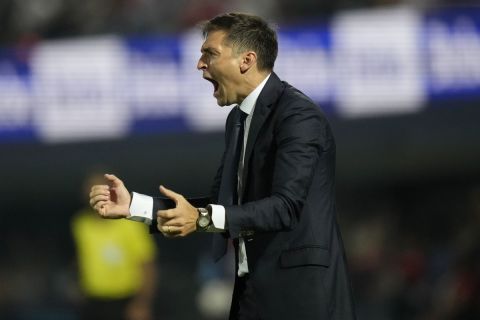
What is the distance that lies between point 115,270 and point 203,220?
539cm

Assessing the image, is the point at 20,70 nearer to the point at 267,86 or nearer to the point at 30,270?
the point at 30,270

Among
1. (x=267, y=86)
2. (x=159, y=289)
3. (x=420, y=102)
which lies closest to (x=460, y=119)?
(x=420, y=102)

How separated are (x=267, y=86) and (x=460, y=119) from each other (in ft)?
28.3

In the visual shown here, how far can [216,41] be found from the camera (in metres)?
4.16

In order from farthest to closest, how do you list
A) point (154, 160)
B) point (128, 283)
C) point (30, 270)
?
point (30, 270) < point (154, 160) < point (128, 283)

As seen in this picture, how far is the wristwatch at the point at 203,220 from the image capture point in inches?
151

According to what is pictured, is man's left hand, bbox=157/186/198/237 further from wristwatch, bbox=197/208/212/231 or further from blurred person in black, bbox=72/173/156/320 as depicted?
blurred person in black, bbox=72/173/156/320

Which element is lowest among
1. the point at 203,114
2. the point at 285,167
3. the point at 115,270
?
the point at 115,270

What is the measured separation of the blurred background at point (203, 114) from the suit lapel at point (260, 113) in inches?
279

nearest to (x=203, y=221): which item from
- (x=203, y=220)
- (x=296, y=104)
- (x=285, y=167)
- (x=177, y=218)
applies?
(x=203, y=220)

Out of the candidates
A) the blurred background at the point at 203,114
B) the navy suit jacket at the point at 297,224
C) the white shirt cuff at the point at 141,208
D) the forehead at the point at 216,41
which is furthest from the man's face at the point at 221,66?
the blurred background at the point at 203,114

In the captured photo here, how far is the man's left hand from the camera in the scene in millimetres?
3766

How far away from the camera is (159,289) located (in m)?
13.1

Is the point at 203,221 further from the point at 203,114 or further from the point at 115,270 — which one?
the point at 203,114
